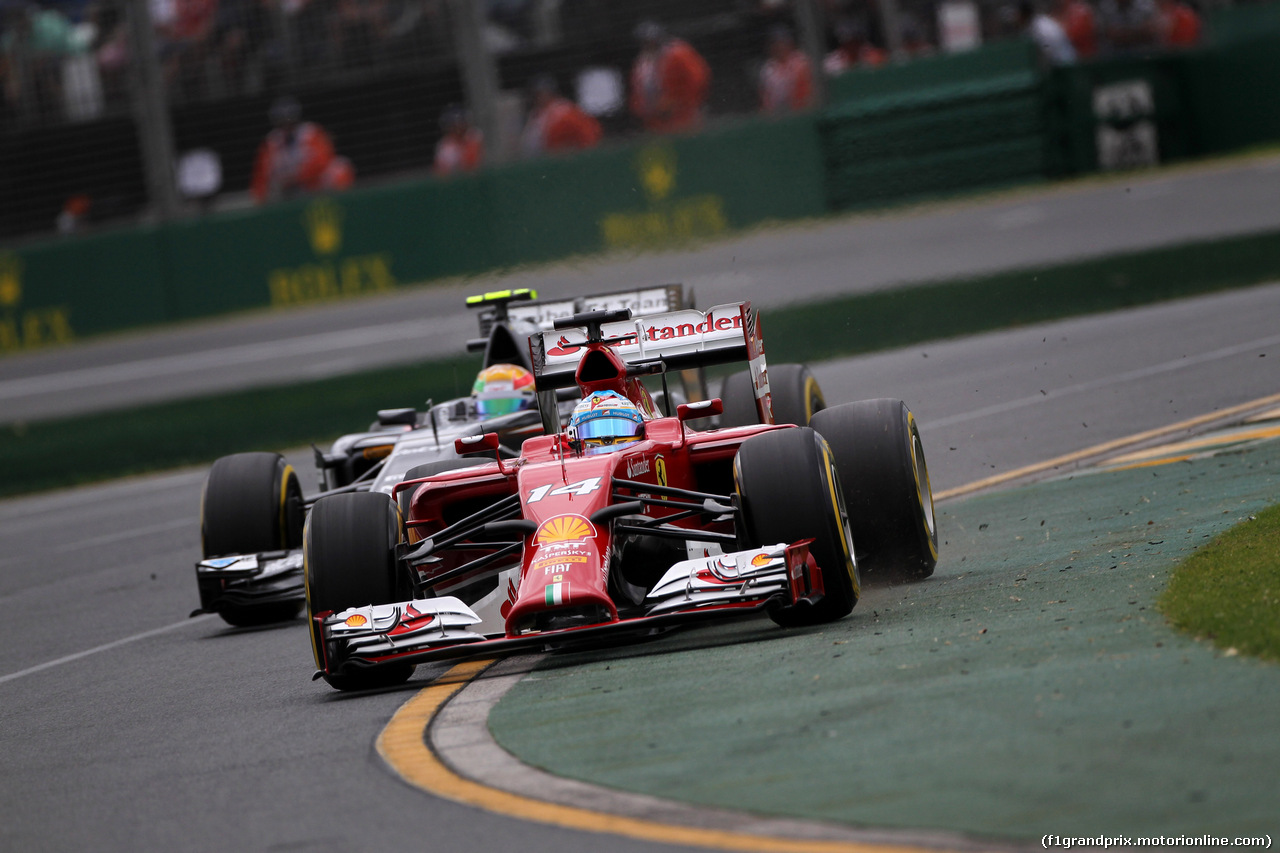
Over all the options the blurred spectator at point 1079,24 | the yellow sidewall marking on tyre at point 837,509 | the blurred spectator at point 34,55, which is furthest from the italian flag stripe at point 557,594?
the blurred spectator at point 34,55

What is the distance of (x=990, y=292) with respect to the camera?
65.4ft

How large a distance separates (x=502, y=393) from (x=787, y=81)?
15.7m

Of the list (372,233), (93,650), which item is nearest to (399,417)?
(93,650)

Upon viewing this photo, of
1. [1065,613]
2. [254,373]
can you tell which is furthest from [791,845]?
[254,373]

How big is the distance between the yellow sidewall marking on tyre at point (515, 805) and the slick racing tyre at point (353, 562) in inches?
23.4

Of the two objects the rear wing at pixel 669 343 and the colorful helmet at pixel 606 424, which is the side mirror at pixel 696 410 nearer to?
the colorful helmet at pixel 606 424

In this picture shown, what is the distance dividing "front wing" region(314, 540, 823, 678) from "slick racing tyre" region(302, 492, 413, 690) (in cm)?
20

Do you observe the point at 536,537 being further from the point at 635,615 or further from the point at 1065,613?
the point at 1065,613

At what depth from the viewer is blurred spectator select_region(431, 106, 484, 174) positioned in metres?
25.3

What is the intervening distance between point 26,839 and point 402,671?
202cm

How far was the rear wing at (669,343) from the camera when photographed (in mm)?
8320

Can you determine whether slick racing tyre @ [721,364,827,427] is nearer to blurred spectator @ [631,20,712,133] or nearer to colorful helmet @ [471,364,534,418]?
colorful helmet @ [471,364,534,418]

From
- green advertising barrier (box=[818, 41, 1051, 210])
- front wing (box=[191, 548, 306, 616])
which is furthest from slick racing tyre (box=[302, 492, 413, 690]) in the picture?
green advertising barrier (box=[818, 41, 1051, 210])

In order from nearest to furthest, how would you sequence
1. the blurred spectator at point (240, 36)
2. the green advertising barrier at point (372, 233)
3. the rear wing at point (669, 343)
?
the rear wing at point (669, 343) → the green advertising barrier at point (372, 233) → the blurred spectator at point (240, 36)
